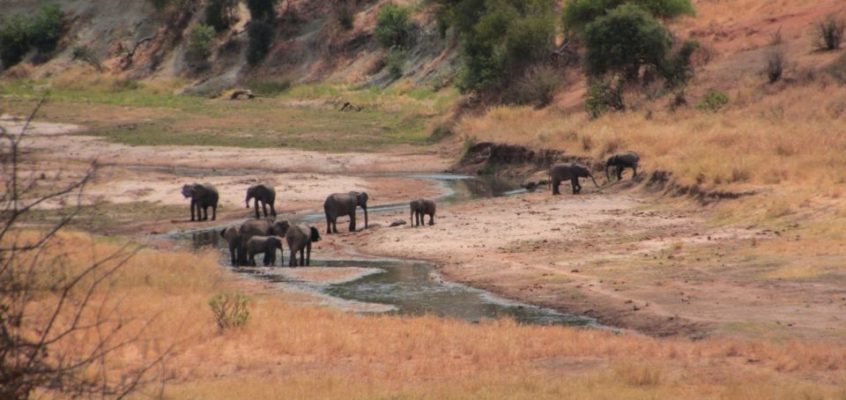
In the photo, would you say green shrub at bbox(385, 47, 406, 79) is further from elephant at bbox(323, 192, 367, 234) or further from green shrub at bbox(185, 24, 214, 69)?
elephant at bbox(323, 192, 367, 234)

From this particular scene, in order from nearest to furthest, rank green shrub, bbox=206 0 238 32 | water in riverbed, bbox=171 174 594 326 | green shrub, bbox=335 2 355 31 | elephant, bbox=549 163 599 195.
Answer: water in riverbed, bbox=171 174 594 326
elephant, bbox=549 163 599 195
green shrub, bbox=335 2 355 31
green shrub, bbox=206 0 238 32

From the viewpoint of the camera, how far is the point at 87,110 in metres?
78.8

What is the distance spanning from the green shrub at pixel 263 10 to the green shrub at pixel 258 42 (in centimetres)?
291

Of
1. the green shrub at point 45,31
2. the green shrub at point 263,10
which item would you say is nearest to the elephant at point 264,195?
the green shrub at point 263,10

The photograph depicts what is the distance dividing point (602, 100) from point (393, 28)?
44.1 m

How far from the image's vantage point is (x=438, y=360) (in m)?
15.6

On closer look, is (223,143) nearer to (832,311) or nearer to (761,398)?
(832,311)

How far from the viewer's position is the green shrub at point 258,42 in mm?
103688

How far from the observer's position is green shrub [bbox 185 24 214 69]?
349ft

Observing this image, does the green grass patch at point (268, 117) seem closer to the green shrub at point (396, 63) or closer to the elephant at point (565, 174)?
the green shrub at point (396, 63)

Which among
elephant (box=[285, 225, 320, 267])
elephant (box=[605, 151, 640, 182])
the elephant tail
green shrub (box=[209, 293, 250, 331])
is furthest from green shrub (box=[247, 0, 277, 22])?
green shrub (box=[209, 293, 250, 331])

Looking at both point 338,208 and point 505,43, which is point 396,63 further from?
point 338,208

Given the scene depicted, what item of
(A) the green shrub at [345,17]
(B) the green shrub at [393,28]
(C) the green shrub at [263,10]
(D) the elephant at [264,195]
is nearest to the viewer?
(D) the elephant at [264,195]

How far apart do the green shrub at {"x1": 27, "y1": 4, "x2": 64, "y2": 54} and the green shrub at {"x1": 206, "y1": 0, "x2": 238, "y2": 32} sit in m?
16.5
